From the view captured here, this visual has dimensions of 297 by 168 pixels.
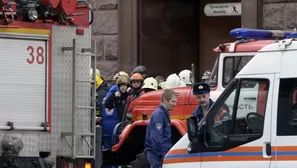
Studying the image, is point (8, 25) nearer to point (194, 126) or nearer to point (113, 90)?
point (194, 126)

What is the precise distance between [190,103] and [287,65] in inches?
163

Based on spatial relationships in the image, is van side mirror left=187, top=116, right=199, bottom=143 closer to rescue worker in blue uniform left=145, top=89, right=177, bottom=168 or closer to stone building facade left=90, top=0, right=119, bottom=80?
rescue worker in blue uniform left=145, top=89, right=177, bottom=168

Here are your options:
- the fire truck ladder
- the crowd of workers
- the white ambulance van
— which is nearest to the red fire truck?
the fire truck ladder

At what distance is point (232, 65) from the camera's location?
45.9 feet

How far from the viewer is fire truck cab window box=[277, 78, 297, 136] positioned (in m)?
10.4

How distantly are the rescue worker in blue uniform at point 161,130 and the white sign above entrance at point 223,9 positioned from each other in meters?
7.77

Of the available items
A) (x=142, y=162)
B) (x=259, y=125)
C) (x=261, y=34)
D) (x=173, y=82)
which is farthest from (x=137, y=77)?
(x=259, y=125)

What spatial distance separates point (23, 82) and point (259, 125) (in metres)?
3.27

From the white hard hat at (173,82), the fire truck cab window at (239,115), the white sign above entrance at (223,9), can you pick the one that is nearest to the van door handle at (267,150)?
the fire truck cab window at (239,115)

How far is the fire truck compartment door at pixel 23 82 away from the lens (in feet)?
40.5

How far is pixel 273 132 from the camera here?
413 inches

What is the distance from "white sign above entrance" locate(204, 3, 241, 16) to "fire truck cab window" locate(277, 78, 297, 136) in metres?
9.94

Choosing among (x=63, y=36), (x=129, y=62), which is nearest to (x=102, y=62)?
(x=129, y=62)

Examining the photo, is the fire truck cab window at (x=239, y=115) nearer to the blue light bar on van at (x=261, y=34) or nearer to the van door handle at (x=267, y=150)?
the van door handle at (x=267, y=150)
